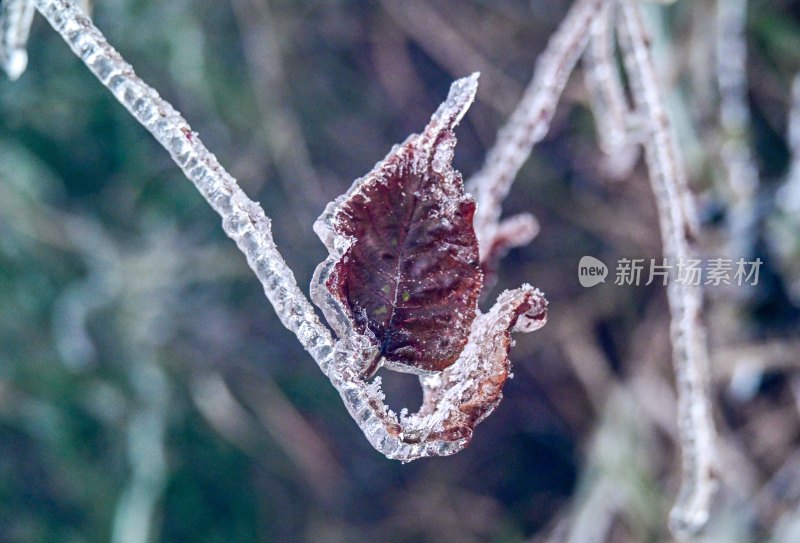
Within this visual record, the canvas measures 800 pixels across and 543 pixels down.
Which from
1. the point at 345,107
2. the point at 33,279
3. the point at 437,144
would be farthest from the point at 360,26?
the point at 437,144

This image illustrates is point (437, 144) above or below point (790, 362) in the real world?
above

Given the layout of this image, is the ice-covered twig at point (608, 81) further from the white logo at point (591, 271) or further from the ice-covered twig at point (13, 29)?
the white logo at point (591, 271)

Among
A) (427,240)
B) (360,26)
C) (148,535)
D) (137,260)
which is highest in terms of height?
(360,26)

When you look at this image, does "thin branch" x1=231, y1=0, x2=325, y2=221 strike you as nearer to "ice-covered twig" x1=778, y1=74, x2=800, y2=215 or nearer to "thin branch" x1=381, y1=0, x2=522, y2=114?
"thin branch" x1=381, y1=0, x2=522, y2=114

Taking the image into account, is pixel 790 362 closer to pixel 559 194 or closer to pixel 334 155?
pixel 559 194

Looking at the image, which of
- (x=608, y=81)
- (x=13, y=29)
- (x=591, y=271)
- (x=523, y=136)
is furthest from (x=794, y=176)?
(x=13, y=29)

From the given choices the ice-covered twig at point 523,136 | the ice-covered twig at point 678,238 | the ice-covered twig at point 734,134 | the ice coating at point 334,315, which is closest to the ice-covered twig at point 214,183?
the ice coating at point 334,315

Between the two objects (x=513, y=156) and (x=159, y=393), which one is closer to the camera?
(x=513, y=156)

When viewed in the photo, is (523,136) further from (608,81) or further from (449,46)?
(449,46)
